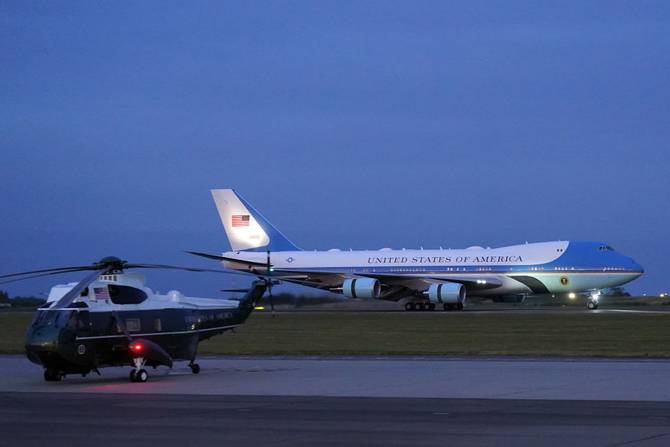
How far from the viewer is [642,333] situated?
38.4m

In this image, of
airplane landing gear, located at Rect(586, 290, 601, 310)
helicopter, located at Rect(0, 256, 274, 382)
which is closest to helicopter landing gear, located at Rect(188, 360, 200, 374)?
helicopter, located at Rect(0, 256, 274, 382)

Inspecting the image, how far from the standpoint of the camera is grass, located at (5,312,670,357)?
104 feet

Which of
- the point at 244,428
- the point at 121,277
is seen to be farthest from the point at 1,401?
the point at 244,428

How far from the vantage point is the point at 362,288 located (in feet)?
213

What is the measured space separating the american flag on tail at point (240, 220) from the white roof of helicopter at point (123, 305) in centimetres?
4726

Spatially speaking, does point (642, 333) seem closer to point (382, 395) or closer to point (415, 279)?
point (382, 395)

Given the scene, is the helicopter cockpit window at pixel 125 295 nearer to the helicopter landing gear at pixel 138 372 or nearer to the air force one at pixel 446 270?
the helicopter landing gear at pixel 138 372

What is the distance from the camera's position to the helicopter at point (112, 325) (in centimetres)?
2227

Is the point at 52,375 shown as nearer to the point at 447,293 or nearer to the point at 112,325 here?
the point at 112,325

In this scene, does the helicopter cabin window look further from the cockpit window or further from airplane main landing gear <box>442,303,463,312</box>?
airplane main landing gear <box>442,303,463,312</box>

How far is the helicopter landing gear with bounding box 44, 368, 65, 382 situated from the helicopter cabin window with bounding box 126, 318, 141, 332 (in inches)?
66.3

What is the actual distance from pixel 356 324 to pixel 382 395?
93.2ft

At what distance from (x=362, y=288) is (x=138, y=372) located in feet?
137

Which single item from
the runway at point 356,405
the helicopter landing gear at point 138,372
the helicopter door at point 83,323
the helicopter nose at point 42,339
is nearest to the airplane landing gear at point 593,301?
the runway at point 356,405
